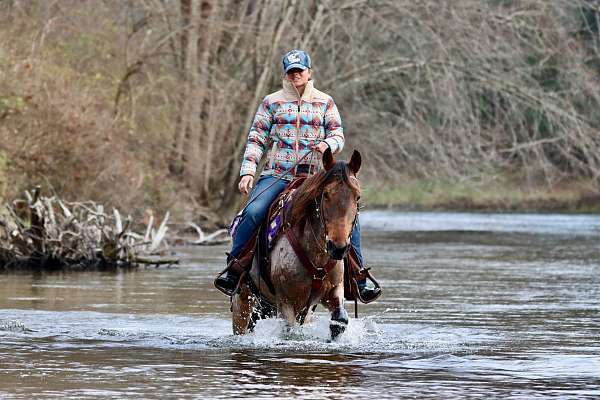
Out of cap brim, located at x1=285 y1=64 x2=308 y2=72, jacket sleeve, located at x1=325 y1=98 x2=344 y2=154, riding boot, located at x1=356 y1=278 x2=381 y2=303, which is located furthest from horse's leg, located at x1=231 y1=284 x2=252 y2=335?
cap brim, located at x1=285 y1=64 x2=308 y2=72

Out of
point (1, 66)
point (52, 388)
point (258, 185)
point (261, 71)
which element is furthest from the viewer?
point (261, 71)

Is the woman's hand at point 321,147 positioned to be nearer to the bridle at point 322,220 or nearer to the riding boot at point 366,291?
the bridle at point 322,220

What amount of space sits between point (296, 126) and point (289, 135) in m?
0.09

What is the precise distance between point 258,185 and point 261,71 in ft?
66.8

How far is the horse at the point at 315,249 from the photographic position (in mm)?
10086

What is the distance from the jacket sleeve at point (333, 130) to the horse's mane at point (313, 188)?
0.51 metres

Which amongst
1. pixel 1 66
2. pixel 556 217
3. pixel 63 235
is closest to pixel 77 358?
pixel 63 235

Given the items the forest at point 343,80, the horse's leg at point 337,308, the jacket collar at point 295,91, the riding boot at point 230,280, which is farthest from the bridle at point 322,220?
the forest at point 343,80

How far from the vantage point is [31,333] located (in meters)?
12.2

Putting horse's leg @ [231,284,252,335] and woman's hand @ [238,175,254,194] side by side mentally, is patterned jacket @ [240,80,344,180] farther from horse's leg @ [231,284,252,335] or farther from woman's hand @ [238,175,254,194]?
horse's leg @ [231,284,252,335]

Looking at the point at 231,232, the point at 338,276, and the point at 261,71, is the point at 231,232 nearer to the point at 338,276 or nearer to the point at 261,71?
the point at 338,276

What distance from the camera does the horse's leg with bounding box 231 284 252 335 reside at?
37.6 ft

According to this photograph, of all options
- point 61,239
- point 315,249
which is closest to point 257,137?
point 315,249

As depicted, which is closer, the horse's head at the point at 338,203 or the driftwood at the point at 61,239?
the horse's head at the point at 338,203
